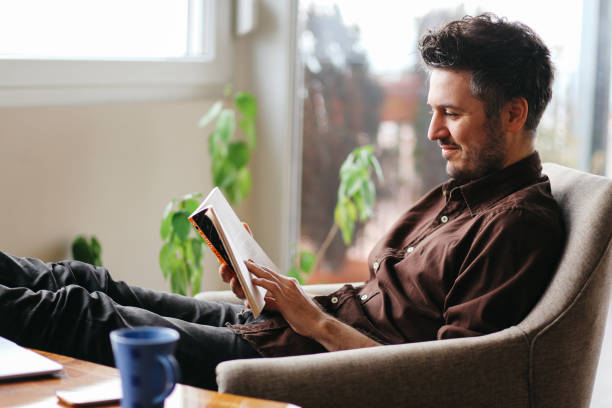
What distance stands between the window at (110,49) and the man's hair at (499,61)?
1163 millimetres

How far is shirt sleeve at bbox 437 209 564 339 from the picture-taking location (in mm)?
1471

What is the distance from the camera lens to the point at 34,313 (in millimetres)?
1435

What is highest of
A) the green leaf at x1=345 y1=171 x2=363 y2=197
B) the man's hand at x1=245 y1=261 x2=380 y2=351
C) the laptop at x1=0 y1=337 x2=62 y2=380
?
the laptop at x1=0 y1=337 x2=62 y2=380

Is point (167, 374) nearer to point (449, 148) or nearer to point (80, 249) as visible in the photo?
point (449, 148)

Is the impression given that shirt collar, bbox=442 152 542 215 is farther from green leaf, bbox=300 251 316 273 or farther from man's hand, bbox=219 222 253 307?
green leaf, bbox=300 251 316 273

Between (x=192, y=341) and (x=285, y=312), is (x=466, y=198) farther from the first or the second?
(x=192, y=341)

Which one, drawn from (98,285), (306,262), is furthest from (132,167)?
(98,285)

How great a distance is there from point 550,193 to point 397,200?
5.77 feet

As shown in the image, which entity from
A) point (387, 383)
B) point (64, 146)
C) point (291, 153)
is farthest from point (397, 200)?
point (387, 383)

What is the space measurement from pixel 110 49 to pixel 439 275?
154 centimetres

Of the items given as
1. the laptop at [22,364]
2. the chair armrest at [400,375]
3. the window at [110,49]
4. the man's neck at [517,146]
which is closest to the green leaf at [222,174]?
the window at [110,49]

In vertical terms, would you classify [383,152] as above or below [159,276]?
above

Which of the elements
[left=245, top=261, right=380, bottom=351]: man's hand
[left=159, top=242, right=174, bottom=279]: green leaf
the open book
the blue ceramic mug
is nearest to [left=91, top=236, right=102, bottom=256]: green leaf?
[left=159, top=242, right=174, bottom=279]: green leaf

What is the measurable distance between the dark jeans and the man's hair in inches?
28.3
